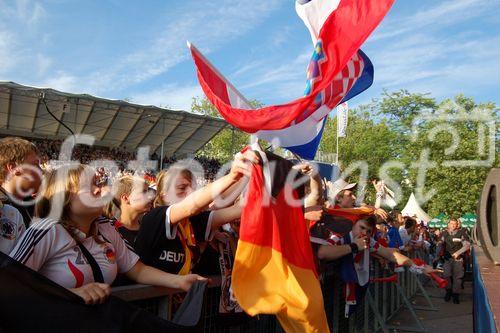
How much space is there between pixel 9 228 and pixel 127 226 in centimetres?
124

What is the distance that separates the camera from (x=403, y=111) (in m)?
45.9

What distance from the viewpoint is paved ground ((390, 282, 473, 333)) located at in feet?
26.6

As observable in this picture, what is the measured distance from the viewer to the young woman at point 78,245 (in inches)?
83.3

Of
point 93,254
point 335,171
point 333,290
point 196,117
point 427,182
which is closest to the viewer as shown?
point 93,254

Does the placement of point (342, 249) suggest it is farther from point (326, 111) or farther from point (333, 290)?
point (326, 111)

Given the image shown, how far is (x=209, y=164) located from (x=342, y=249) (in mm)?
27012

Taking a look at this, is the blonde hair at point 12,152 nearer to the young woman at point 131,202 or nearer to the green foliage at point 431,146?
the young woman at point 131,202

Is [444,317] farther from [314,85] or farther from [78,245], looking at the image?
[78,245]

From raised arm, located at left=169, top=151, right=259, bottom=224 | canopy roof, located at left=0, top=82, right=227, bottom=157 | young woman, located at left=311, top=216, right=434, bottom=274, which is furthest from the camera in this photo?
canopy roof, located at left=0, top=82, right=227, bottom=157

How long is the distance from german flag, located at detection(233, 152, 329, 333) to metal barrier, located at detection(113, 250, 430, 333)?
0.93 feet

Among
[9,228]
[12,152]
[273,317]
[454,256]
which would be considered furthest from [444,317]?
[9,228]

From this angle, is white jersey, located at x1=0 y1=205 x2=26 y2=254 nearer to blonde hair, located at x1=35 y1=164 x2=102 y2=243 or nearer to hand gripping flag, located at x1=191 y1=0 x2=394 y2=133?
blonde hair, located at x1=35 y1=164 x2=102 y2=243

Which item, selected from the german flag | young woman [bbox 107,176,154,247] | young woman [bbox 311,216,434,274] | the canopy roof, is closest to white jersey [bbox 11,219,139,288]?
the german flag

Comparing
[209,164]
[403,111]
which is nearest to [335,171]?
[209,164]
